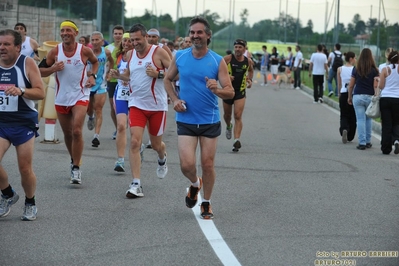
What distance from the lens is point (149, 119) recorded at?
10594mm

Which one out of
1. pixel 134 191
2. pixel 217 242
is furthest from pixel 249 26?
pixel 217 242

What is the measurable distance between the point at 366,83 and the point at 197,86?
8.05m

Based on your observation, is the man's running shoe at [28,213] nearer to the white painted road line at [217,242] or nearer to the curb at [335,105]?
the white painted road line at [217,242]

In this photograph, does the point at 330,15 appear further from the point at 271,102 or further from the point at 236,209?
the point at 236,209

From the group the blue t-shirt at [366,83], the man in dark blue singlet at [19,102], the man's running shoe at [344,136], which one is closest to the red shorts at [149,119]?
the man in dark blue singlet at [19,102]

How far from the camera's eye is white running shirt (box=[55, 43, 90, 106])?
35.9 ft

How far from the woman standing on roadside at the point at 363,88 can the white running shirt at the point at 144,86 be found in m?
6.55

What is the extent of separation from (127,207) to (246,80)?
6.49 m

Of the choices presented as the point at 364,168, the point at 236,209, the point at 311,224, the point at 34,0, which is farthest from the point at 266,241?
the point at 34,0

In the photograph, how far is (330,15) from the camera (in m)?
62.5

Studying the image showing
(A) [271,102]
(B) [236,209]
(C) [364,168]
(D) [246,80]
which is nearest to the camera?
(B) [236,209]

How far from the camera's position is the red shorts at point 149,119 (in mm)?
10422

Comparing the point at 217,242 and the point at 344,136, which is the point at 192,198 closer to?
the point at 217,242

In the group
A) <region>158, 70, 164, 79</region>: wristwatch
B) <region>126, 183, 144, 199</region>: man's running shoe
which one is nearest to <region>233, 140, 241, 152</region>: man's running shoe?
<region>158, 70, 164, 79</region>: wristwatch
